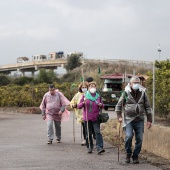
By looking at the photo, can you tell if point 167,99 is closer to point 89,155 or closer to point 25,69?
point 89,155

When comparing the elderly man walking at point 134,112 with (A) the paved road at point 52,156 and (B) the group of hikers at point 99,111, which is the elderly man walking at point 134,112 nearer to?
(B) the group of hikers at point 99,111

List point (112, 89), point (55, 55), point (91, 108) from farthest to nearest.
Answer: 1. point (55, 55)
2. point (112, 89)
3. point (91, 108)

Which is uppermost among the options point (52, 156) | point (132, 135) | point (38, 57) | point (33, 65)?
point (38, 57)

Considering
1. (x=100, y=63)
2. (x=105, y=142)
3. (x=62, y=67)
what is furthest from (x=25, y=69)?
(x=105, y=142)

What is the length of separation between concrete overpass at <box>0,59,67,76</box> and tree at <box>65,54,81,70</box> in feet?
17.2

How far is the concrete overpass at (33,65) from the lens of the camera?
95100 millimetres

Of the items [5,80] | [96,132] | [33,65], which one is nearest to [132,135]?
[96,132]

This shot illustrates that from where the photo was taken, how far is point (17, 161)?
30.2 feet

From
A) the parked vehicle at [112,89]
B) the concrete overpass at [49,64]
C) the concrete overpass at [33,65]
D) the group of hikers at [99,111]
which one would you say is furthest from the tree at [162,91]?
the concrete overpass at [33,65]

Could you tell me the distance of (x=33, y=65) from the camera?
332 ft

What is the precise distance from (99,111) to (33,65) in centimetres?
9135

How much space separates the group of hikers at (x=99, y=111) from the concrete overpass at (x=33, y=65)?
7995 centimetres

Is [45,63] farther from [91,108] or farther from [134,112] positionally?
[134,112]

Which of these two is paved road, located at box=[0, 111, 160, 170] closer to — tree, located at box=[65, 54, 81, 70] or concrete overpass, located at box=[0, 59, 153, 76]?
concrete overpass, located at box=[0, 59, 153, 76]
